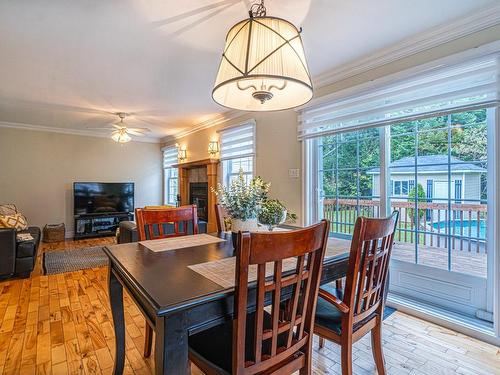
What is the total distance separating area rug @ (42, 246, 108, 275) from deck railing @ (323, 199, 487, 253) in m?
3.64

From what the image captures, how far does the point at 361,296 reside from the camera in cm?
135

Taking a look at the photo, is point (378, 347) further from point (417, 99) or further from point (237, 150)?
point (237, 150)

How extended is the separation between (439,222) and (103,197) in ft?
20.0

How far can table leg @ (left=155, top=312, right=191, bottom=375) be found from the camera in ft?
2.94

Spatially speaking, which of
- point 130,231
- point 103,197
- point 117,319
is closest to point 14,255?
point 130,231

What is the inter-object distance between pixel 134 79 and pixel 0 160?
13.4 ft

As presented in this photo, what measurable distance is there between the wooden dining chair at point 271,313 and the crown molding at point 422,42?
6.90 feet

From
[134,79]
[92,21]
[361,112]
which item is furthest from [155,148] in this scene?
[361,112]

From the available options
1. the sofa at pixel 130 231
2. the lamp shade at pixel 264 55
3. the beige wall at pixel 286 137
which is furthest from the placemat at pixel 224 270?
the sofa at pixel 130 231

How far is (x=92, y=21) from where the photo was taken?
205 cm

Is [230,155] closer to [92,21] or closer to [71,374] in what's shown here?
[92,21]

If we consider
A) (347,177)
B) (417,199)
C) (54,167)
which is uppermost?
(54,167)

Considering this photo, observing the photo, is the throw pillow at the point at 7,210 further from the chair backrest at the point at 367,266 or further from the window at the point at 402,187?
the window at the point at 402,187

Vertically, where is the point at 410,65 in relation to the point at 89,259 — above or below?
above
